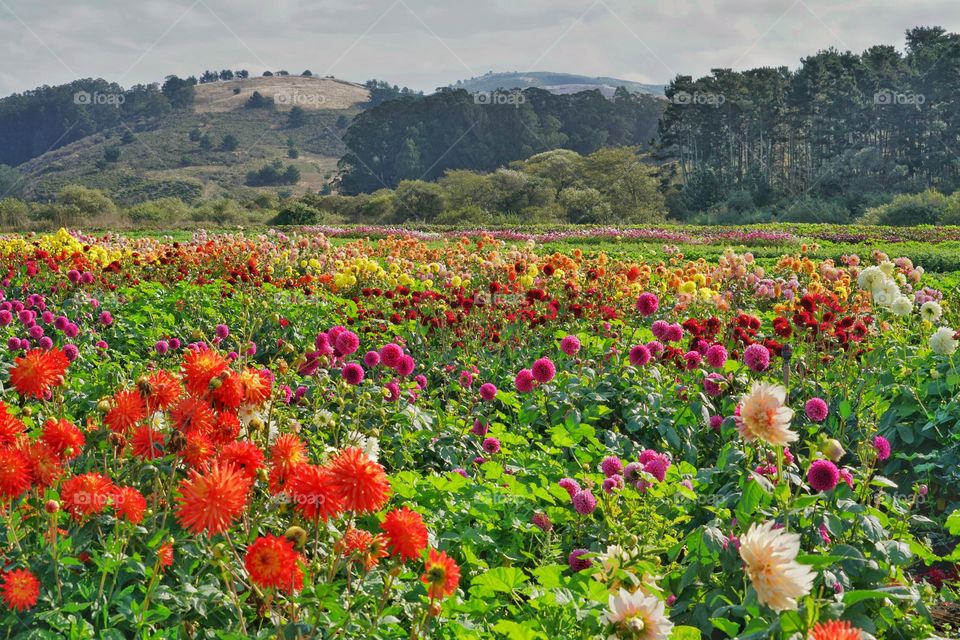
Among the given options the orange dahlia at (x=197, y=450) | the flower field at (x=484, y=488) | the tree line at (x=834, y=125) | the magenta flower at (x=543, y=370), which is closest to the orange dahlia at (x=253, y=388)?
the flower field at (x=484, y=488)

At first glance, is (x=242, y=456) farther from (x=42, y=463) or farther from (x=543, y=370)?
(x=543, y=370)

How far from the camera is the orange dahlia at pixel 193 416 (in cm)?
185

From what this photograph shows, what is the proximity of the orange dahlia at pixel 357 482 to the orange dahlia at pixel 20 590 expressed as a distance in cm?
75

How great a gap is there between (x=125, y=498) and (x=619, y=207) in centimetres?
4126

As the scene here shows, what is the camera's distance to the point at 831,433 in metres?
4.54

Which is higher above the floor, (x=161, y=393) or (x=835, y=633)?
(x=161, y=393)

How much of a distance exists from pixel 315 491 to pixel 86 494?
0.67 meters

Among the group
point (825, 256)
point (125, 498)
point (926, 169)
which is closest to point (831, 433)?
point (125, 498)

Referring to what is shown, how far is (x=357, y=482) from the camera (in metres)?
1.52

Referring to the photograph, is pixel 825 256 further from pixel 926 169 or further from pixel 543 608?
pixel 926 169

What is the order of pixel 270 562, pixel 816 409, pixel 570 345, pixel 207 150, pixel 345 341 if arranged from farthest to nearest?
pixel 207 150, pixel 570 345, pixel 345 341, pixel 816 409, pixel 270 562

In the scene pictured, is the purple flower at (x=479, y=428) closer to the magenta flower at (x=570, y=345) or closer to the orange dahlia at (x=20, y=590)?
the magenta flower at (x=570, y=345)

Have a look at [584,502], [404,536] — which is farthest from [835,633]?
[584,502]

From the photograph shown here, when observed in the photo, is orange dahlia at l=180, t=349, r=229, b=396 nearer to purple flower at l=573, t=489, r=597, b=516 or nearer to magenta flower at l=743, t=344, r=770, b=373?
purple flower at l=573, t=489, r=597, b=516
